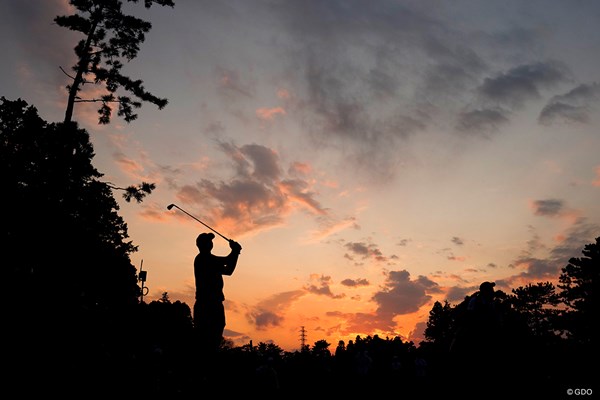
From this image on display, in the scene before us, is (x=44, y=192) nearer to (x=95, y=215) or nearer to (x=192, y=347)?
(x=95, y=215)

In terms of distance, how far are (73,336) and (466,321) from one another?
9.78 m

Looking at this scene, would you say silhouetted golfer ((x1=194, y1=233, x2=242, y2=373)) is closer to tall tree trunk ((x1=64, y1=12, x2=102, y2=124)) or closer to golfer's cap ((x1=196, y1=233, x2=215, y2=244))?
golfer's cap ((x1=196, y1=233, x2=215, y2=244))

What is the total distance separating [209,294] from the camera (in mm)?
7660

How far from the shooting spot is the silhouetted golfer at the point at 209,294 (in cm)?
755

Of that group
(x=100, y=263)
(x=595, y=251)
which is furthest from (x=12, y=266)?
(x=595, y=251)

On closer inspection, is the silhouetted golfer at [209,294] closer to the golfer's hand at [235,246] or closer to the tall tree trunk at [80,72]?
the golfer's hand at [235,246]

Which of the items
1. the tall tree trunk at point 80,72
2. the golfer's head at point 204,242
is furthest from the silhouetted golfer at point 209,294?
the tall tree trunk at point 80,72

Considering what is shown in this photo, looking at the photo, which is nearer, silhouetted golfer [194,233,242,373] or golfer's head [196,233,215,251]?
silhouetted golfer [194,233,242,373]

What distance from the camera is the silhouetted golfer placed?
24.8ft

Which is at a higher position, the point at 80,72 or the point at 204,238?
the point at 80,72

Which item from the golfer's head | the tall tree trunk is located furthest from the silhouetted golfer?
the tall tree trunk

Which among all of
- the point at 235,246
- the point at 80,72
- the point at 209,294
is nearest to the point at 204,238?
the point at 235,246

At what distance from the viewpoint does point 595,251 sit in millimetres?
54594

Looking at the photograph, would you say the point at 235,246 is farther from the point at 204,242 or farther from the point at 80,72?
the point at 80,72
